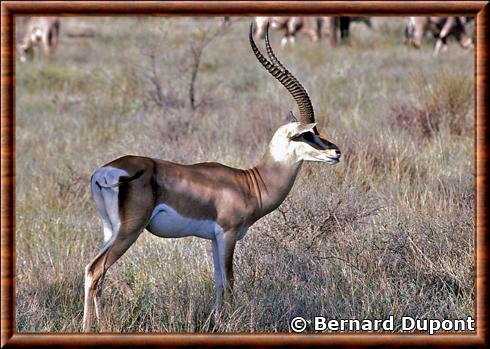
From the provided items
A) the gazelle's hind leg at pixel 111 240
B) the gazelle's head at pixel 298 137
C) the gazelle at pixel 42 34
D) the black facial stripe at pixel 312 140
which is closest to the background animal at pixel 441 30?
the gazelle at pixel 42 34

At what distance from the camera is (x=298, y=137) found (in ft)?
17.6

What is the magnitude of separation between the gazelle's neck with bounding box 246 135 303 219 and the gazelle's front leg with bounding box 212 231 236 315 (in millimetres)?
334

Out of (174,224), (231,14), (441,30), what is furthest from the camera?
(441,30)

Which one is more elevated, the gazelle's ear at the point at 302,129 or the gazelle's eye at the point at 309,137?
the gazelle's ear at the point at 302,129

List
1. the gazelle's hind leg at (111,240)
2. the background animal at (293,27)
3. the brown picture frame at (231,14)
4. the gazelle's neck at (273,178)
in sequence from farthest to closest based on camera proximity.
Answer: the background animal at (293,27), the gazelle's neck at (273,178), the gazelle's hind leg at (111,240), the brown picture frame at (231,14)

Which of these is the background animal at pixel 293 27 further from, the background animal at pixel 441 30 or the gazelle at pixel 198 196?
the gazelle at pixel 198 196

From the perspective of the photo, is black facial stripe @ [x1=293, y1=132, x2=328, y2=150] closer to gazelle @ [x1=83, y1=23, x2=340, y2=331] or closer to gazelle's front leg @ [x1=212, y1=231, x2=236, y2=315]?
gazelle @ [x1=83, y1=23, x2=340, y2=331]

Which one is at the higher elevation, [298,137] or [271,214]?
[298,137]

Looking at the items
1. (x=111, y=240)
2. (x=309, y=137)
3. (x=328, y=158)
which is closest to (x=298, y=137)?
(x=309, y=137)

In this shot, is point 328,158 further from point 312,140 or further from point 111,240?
point 111,240

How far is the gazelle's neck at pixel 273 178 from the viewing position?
5453 mm

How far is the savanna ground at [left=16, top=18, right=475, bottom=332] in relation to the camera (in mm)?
5477

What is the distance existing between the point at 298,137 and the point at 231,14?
0.88 metres

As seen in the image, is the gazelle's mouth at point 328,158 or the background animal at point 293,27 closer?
the gazelle's mouth at point 328,158
